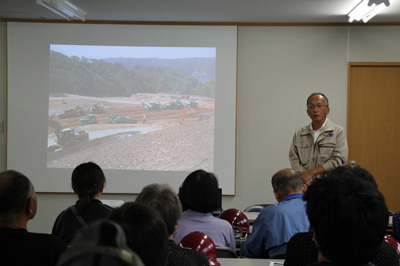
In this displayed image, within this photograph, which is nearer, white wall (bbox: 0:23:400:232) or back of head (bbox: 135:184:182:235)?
back of head (bbox: 135:184:182:235)

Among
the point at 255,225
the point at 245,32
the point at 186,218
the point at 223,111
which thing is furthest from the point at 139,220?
the point at 245,32

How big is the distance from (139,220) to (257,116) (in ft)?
15.1

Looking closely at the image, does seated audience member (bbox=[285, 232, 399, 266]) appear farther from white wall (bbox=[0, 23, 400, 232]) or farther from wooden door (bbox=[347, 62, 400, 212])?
wooden door (bbox=[347, 62, 400, 212])

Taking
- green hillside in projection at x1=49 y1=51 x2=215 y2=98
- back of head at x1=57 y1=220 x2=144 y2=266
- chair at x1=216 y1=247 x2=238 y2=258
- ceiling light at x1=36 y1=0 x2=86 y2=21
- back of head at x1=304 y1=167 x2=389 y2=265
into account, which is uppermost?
ceiling light at x1=36 y1=0 x2=86 y2=21

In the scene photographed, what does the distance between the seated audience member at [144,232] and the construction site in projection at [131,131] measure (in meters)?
4.47

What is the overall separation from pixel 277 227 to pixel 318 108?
5.94 ft

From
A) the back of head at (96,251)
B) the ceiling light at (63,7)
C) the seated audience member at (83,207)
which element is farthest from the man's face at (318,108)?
the back of head at (96,251)

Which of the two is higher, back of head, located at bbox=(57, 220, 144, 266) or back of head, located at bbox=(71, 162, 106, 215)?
back of head, located at bbox=(57, 220, 144, 266)

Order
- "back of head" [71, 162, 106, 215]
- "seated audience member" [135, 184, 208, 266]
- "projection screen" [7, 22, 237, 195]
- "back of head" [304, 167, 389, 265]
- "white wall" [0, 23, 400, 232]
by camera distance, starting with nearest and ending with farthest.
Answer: "back of head" [304, 167, 389, 265]
"seated audience member" [135, 184, 208, 266]
"back of head" [71, 162, 106, 215]
"white wall" [0, 23, 400, 232]
"projection screen" [7, 22, 237, 195]

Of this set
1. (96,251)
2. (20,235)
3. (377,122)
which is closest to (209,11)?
(377,122)

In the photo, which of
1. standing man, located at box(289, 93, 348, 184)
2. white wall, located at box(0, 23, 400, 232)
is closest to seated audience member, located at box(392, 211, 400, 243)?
standing man, located at box(289, 93, 348, 184)

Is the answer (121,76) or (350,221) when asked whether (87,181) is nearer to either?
(350,221)

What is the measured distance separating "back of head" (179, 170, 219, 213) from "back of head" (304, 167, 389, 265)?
47.5 inches

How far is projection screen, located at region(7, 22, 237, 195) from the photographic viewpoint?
527 centimetres
